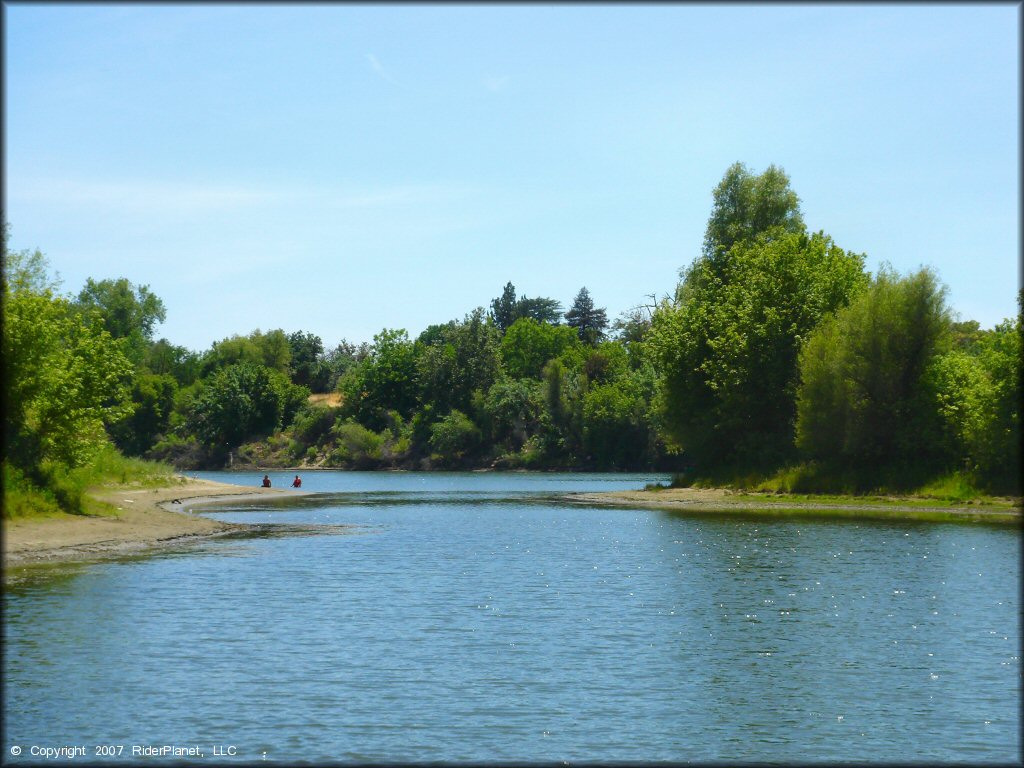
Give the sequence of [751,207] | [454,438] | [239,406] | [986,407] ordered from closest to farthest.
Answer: [986,407], [751,207], [454,438], [239,406]

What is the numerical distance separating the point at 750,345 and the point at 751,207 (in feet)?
59.1

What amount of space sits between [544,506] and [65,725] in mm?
63997

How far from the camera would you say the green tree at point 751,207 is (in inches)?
3831

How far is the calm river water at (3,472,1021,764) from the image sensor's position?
66.7 feet

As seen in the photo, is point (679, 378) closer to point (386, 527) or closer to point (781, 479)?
point (781, 479)

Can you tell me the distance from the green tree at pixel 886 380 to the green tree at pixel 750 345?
813 cm

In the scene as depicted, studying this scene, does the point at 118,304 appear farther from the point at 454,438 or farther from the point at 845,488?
the point at 845,488

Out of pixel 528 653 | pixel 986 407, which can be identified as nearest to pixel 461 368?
pixel 986 407

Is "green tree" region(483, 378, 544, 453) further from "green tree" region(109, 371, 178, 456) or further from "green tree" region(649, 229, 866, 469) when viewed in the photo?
"green tree" region(649, 229, 866, 469)

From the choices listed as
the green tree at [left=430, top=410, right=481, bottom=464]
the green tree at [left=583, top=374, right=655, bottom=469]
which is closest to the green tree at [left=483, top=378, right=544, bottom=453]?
the green tree at [left=430, top=410, right=481, bottom=464]

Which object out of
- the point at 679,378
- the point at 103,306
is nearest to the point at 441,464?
the point at 103,306

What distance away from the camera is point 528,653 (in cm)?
2772

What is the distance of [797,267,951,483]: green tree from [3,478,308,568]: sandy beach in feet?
140

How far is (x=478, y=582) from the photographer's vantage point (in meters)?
41.0
